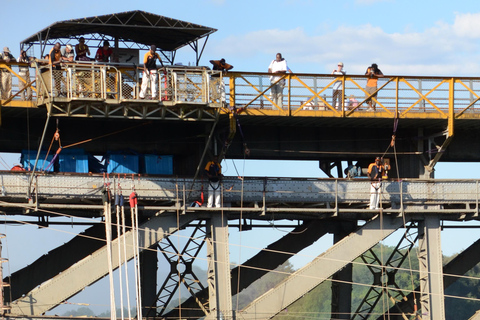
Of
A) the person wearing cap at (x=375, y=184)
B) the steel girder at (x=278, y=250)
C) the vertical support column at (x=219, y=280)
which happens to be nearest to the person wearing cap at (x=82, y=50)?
the vertical support column at (x=219, y=280)

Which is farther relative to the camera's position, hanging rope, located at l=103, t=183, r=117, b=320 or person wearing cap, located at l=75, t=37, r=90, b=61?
person wearing cap, located at l=75, t=37, r=90, b=61

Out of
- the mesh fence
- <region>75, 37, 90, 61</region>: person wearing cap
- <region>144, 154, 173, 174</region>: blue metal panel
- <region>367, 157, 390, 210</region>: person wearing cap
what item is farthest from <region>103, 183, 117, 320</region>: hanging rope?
<region>367, 157, 390, 210</region>: person wearing cap

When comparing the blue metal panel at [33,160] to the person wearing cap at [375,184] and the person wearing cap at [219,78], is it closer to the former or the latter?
the person wearing cap at [219,78]

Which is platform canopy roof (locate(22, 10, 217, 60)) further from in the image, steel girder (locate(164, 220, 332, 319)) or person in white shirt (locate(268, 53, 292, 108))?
steel girder (locate(164, 220, 332, 319))

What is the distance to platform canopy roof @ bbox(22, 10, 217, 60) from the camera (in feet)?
124

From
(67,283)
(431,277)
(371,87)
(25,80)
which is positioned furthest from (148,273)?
(371,87)

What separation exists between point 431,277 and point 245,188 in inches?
310

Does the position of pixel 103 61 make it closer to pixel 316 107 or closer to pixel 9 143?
pixel 9 143

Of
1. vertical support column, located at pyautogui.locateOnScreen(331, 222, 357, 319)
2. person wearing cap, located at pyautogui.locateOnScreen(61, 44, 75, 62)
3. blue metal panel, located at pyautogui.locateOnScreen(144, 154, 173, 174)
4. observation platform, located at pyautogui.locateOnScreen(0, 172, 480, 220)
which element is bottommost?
vertical support column, located at pyautogui.locateOnScreen(331, 222, 357, 319)

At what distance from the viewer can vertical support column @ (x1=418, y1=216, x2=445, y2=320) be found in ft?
126

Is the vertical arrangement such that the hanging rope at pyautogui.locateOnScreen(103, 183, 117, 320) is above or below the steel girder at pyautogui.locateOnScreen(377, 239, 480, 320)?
above

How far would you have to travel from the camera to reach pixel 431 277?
3853cm

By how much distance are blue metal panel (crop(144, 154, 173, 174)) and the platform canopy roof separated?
14.5 ft

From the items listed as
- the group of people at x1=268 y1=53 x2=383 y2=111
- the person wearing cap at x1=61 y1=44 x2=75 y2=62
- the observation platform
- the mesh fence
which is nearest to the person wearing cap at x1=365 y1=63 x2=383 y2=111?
the group of people at x1=268 y1=53 x2=383 y2=111
